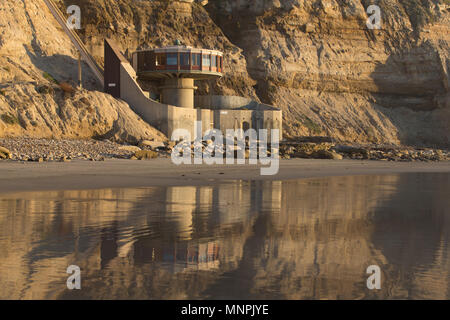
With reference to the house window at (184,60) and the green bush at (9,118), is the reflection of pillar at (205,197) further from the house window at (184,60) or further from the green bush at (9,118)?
the house window at (184,60)

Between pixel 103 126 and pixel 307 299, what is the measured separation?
3649cm

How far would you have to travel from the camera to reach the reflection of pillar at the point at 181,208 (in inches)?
416

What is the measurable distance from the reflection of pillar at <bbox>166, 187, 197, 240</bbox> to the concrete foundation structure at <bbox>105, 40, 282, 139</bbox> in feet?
91.4

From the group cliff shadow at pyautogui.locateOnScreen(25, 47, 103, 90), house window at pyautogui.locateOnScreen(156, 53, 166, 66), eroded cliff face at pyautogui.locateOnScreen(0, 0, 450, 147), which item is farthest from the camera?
eroded cliff face at pyautogui.locateOnScreen(0, 0, 450, 147)

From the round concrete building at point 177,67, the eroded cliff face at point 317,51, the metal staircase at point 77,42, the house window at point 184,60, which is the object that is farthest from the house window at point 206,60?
the metal staircase at point 77,42

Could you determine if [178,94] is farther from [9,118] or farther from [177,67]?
[9,118]

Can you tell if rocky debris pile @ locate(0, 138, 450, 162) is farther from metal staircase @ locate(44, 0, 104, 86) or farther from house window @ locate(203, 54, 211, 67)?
metal staircase @ locate(44, 0, 104, 86)

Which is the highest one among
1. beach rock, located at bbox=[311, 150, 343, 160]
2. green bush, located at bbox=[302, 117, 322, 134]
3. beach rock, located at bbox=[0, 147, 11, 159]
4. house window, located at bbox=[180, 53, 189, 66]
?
house window, located at bbox=[180, 53, 189, 66]

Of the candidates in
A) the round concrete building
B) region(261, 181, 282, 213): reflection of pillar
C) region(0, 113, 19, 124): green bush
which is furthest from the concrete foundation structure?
region(261, 181, 282, 213): reflection of pillar

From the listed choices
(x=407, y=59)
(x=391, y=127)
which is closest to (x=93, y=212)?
(x=391, y=127)

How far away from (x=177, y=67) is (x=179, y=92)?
3018 millimetres

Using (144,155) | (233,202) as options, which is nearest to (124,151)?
(144,155)

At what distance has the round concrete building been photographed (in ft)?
170
